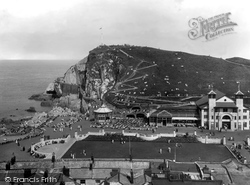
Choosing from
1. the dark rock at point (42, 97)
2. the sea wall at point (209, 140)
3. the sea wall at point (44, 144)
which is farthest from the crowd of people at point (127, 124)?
the dark rock at point (42, 97)

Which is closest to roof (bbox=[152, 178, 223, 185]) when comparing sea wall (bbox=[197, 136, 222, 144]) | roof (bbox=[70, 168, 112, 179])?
roof (bbox=[70, 168, 112, 179])

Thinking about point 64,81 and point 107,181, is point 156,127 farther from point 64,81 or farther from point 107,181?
point 64,81

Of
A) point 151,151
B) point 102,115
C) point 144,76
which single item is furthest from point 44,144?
point 144,76

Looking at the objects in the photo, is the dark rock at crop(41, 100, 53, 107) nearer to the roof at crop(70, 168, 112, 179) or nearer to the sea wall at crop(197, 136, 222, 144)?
the sea wall at crop(197, 136, 222, 144)

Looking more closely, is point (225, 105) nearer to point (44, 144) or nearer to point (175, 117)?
point (175, 117)

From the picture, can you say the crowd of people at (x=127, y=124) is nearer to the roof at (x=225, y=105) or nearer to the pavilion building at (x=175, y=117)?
the pavilion building at (x=175, y=117)

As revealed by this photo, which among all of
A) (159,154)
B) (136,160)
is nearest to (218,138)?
(159,154)
